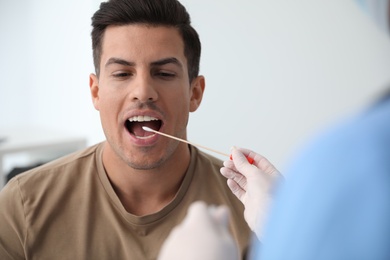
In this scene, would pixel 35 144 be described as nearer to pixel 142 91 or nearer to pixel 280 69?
pixel 280 69

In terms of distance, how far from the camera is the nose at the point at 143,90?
1361mm

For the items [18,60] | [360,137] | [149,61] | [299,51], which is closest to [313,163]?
[360,137]

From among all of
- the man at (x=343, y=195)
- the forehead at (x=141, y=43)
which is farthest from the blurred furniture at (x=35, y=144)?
the man at (x=343, y=195)

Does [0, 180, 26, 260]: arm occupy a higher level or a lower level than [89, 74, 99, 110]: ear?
lower

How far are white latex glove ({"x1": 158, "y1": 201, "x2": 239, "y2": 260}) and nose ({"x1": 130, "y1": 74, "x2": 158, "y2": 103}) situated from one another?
78cm

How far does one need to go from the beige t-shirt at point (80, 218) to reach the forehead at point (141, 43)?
319mm

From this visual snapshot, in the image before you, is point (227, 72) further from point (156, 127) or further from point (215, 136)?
point (156, 127)

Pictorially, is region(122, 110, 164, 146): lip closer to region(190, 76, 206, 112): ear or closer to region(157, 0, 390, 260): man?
region(190, 76, 206, 112): ear

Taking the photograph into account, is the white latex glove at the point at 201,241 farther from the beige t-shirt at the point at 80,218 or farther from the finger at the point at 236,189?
the beige t-shirt at the point at 80,218

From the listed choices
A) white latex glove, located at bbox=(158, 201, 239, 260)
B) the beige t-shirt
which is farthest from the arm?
white latex glove, located at bbox=(158, 201, 239, 260)

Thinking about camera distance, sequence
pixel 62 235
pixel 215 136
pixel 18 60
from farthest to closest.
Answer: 1. pixel 18 60
2. pixel 215 136
3. pixel 62 235

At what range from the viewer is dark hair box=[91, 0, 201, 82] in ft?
4.75

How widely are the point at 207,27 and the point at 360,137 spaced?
1.97 m

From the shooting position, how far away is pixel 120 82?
141cm
